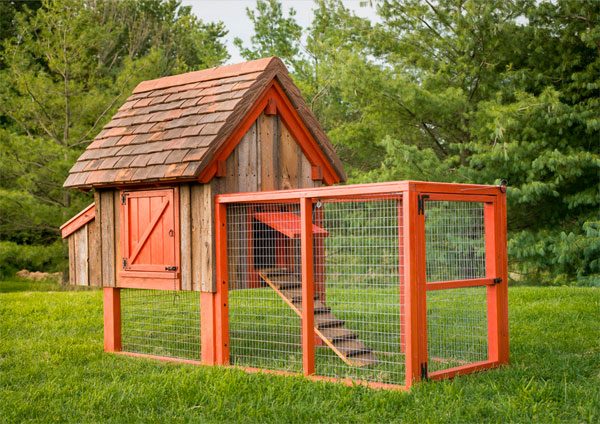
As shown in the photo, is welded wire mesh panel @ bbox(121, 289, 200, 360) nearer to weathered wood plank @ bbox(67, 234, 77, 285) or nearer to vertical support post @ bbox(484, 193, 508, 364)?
weathered wood plank @ bbox(67, 234, 77, 285)

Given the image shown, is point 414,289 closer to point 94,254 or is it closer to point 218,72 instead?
point 218,72

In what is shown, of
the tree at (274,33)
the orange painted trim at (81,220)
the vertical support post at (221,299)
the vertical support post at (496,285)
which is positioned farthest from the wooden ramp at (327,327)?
the tree at (274,33)

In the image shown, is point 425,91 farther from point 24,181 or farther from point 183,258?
point 183,258

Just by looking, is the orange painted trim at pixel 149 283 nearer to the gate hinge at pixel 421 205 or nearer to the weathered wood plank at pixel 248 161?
the weathered wood plank at pixel 248 161

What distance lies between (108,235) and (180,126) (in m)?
1.53

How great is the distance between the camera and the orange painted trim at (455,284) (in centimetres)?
644

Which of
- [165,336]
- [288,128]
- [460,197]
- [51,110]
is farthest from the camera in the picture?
[51,110]

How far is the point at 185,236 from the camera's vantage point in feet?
26.1

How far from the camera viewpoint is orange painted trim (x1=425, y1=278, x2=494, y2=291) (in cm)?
644

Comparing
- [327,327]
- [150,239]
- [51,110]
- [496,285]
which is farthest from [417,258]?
[51,110]

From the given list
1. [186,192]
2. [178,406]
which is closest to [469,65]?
[186,192]

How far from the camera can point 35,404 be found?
239 inches

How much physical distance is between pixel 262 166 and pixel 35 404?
3.43 m

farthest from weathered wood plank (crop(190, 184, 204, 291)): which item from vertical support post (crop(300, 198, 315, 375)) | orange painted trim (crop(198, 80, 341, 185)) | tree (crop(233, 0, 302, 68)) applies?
tree (crop(233, 0, 302, 68))
